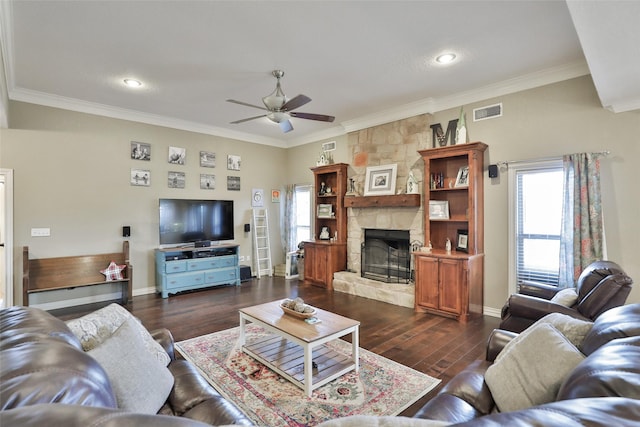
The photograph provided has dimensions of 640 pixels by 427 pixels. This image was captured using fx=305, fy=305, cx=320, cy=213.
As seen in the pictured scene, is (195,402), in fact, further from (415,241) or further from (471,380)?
(415,241)

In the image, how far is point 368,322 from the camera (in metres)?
4.04

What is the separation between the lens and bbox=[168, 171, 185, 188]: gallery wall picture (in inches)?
228

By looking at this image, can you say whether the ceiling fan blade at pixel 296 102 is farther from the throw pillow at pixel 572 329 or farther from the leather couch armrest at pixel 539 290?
the leather couch armrest at pixel 539 290

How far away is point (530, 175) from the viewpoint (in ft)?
13.1

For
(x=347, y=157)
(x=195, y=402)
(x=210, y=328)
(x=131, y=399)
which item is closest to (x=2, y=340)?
(x=131, y=399)

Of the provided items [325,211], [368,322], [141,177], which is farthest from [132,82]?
[368,322]

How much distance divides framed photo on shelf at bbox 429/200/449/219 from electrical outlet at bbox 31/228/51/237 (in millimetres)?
5792

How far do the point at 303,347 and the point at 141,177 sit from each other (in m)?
4.46

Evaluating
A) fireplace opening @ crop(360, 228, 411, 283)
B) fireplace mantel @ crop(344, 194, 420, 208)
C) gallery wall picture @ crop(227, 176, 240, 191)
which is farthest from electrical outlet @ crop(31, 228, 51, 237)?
fireplace opening @ crop(360, 228, 411, 283)

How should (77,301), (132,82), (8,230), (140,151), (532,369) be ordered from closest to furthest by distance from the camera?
(532,369) → (132,82) → (8,230) → (77,301) → (140,151)

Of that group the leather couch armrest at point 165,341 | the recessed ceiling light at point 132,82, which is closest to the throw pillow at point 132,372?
the leather couch armrest at point 165,341

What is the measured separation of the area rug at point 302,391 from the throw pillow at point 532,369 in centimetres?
99

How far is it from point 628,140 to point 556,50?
4.14 feet

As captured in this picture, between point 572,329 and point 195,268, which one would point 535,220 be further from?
point 195,268
